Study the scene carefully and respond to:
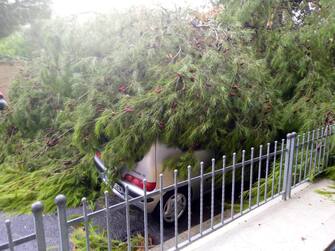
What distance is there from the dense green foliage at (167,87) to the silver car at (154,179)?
0.09 metres

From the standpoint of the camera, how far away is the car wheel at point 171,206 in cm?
348

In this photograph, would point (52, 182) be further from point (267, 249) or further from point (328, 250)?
point (328, 250)

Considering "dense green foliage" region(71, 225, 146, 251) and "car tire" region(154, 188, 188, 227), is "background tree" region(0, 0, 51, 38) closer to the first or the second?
"car tire" region(154, 188, 188, 227)

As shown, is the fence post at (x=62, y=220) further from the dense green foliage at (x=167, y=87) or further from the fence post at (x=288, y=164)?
the fence post at (x=288, y=164)

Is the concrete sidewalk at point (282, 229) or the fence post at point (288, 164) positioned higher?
the fence post at point (288, 164)

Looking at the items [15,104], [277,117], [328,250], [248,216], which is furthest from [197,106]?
[15,104]

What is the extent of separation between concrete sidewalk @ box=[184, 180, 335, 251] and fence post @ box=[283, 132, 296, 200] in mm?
111

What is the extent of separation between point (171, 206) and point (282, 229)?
3.88 ft

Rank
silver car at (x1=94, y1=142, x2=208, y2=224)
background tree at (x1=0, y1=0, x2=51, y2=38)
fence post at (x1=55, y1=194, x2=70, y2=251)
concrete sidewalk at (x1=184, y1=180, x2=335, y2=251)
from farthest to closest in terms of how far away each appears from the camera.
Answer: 1. background tree at (x1=0, y1=0, x2=51, y2=38)
2. silver car at (x1=94, y1=142, x2=208, y2=224)
3. concrete sidewalk at (x1=184, y1=180, x2=335, y2=251)
4. fence post at (x1=55, y1=194, x2=70, y2=251)

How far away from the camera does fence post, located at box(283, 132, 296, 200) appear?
11.0 ft

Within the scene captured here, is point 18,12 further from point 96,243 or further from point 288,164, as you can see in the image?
point 288,164

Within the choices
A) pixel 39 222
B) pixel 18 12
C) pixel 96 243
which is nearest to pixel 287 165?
pixel 96 243

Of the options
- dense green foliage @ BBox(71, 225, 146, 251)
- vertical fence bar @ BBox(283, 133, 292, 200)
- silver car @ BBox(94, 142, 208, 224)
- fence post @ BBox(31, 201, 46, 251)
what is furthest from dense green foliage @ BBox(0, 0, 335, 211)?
fence post @ BBox(31, 201, 46, 251)

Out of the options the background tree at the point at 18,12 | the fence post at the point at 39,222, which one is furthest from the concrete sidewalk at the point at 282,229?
the background tree at the point at 18,12
